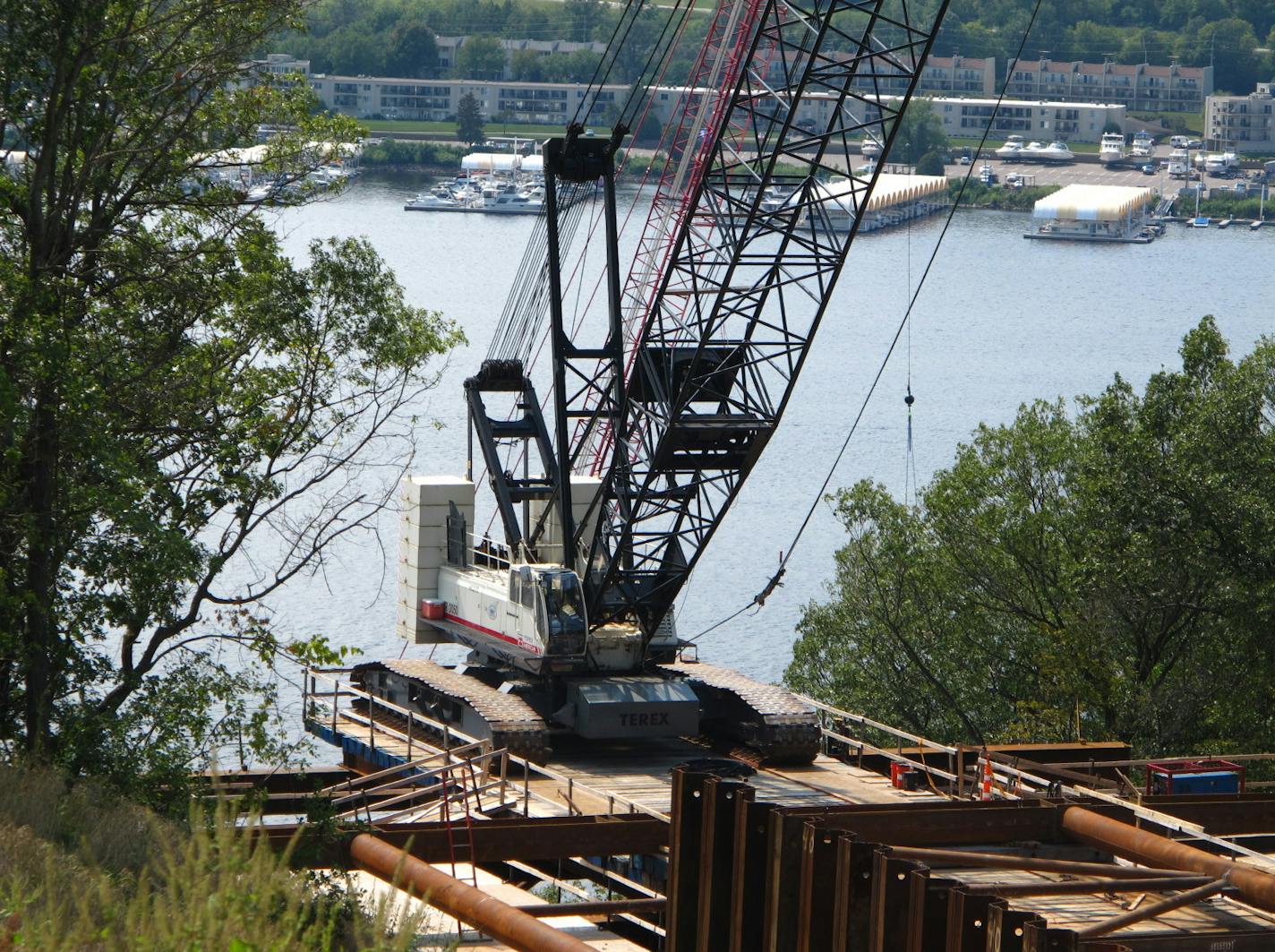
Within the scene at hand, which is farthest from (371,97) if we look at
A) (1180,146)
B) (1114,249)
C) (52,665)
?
(52,665)

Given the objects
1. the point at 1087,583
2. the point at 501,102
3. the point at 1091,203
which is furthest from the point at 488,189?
the point at 1087,583

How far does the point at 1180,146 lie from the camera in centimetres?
19350

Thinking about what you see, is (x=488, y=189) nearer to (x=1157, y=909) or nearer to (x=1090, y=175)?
(x=1090, y=175)

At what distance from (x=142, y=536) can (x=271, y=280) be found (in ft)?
23.2

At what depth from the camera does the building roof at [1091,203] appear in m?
160

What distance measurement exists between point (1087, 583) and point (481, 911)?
88.8ft

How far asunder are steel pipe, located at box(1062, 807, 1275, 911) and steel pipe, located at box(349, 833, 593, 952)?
7.27 metres

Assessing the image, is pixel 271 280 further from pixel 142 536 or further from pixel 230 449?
pixel 142 536

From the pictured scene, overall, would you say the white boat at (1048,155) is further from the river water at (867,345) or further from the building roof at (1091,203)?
the river water at (867,345)

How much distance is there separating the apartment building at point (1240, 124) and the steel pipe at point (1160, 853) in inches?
7302

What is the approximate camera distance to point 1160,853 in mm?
21109

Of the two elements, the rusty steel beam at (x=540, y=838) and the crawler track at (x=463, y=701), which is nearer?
the rusty steel beam at (x=540, y=838)

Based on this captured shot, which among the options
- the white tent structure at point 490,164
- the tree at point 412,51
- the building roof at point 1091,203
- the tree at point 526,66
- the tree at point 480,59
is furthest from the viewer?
the tree at point 526,66

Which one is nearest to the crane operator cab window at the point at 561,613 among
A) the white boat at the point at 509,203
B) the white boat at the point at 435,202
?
the white boat at the point at 435,202
